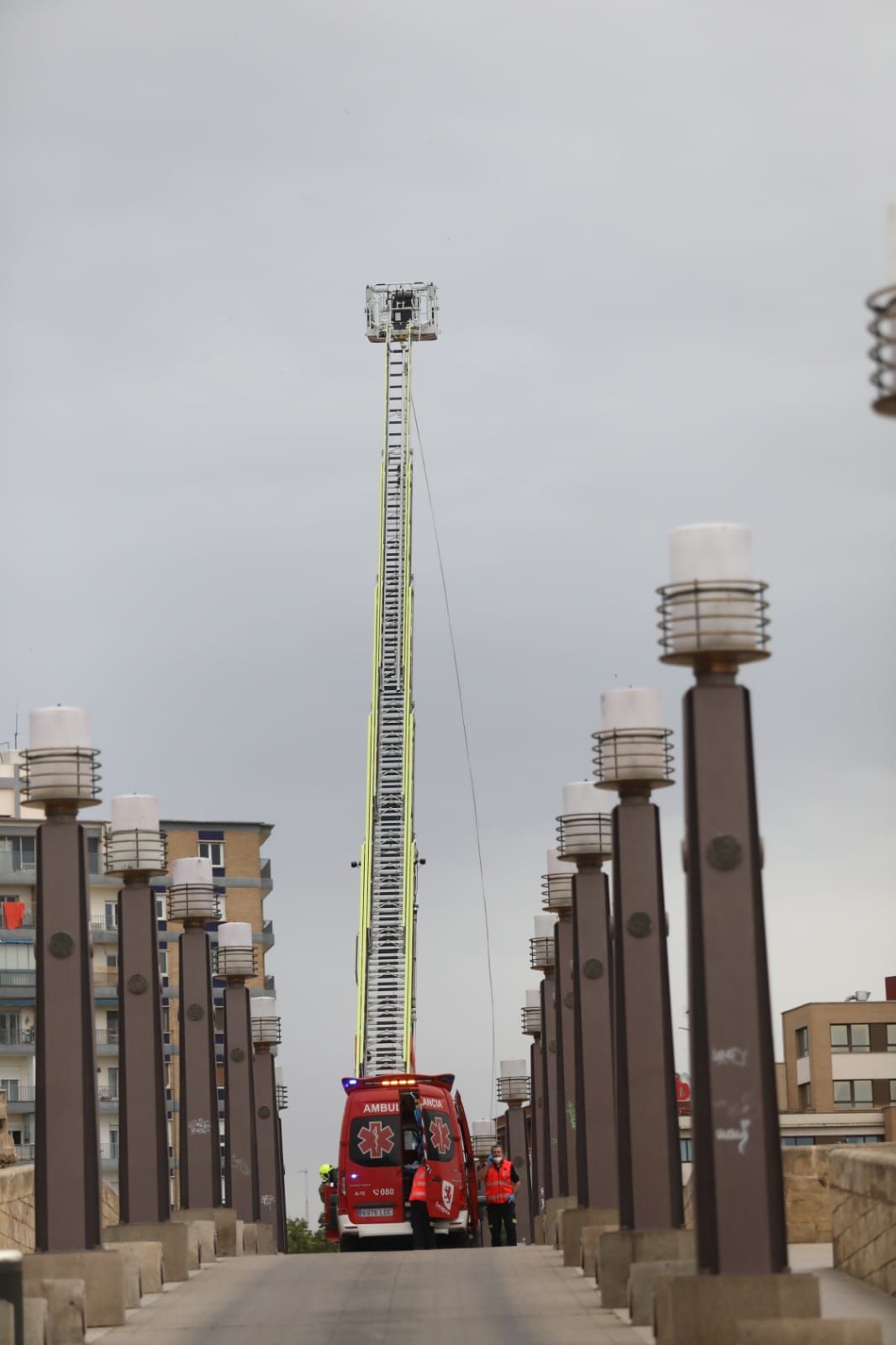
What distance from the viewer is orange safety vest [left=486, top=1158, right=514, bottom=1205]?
42844mm

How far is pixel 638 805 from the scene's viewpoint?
26.7m

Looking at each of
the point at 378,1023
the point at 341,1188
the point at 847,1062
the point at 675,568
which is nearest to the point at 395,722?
the point at 378,1023

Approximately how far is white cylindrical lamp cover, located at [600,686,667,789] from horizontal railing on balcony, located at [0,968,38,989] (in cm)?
9054

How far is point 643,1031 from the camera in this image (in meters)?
26.1

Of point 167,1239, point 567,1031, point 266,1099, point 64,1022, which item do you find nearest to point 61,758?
point 64,1022

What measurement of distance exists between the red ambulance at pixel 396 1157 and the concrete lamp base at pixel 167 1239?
37.0 ft

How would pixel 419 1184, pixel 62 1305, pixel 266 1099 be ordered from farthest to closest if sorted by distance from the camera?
pixel 266 1099, pixel 419 1184, pixel 62 1305

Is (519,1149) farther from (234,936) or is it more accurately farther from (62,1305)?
(62,1305)

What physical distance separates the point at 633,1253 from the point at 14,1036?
9289cm

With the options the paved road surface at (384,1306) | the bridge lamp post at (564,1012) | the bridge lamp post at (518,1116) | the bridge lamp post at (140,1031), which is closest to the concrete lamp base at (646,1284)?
the paved road surface at (384,1306)

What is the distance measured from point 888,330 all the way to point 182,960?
83.4ft

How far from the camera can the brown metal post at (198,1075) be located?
1537 inches

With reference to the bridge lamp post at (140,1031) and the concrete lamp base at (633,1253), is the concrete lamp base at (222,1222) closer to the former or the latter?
the bridge lamp post at (140,1031)

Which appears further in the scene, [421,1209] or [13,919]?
[13,919]
